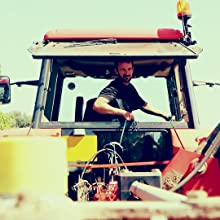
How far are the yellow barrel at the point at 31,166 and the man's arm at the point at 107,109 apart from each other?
2308 mm

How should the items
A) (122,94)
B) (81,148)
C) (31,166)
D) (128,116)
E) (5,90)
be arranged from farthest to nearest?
(122,94), (5,90), (128,116), (81,148), (31,166)

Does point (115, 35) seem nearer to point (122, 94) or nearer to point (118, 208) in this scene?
point (122, 94)

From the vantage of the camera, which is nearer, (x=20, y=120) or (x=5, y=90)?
(x=5, y=90)

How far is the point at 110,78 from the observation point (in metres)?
4.57

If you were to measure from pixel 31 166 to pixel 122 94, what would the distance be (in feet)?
8.78

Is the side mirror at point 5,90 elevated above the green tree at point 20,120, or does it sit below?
below

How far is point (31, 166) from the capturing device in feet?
5.18

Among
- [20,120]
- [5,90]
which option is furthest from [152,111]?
[20,120]

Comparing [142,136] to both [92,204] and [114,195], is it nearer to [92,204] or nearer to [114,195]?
[114,195]

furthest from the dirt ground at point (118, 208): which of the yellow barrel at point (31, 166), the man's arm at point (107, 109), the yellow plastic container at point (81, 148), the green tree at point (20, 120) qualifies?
the green tree at point (20, 120)

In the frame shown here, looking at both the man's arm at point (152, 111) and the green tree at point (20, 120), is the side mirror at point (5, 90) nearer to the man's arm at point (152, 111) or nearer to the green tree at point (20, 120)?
the man's arm at point (152, 111)

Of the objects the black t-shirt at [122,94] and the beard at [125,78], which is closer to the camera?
the black t-shirt at [122,94]

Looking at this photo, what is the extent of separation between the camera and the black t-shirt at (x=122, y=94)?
411cm

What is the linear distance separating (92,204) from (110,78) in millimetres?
3128
